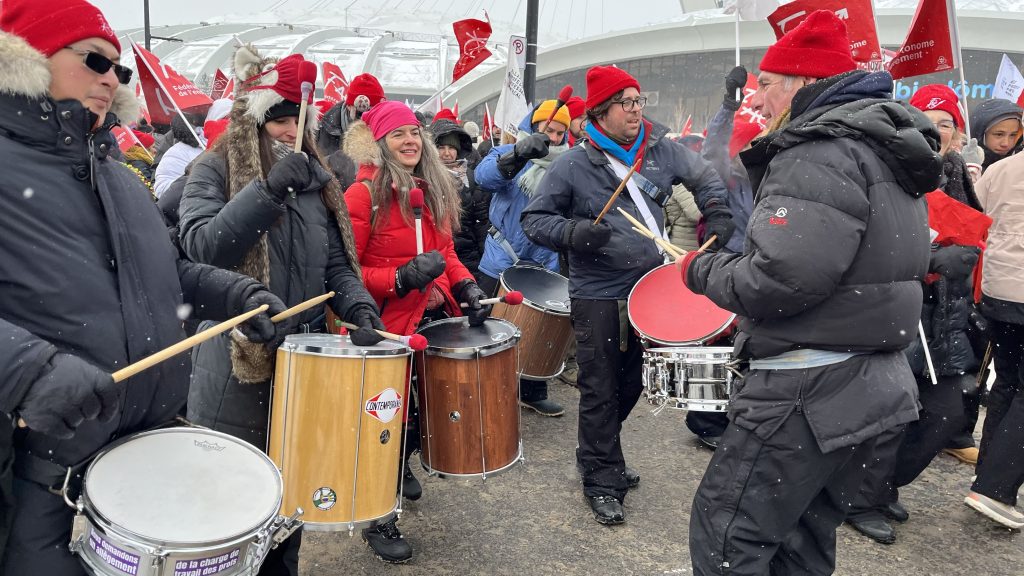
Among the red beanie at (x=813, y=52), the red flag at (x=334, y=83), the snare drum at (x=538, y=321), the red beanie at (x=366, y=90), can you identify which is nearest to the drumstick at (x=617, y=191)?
the snare drum at (x=538, y=321)

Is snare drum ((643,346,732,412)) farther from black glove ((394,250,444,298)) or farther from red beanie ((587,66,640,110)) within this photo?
red beanie ((587,66,640,110))

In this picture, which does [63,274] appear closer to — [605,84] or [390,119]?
[390,119]

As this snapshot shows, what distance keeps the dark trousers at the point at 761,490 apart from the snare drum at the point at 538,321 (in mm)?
2594

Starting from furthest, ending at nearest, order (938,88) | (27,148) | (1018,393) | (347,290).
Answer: (938,88) → (1018,393) → (347,290) → (27,148)

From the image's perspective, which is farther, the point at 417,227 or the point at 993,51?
the point at 993,51

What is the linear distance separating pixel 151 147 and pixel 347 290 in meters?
8.03

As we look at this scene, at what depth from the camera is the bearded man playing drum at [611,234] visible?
13.4 ft

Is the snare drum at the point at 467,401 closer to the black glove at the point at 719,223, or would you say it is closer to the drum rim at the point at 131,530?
the black glove at the point at 719,223

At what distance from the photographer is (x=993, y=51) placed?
3325 cm

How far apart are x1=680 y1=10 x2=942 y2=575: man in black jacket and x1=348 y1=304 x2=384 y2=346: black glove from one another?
1.22 metres

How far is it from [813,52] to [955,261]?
5.81ft

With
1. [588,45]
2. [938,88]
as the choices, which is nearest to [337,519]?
[938,88]

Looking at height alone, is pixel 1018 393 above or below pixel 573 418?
above

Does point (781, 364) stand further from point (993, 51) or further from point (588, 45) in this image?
point (588, 45)
